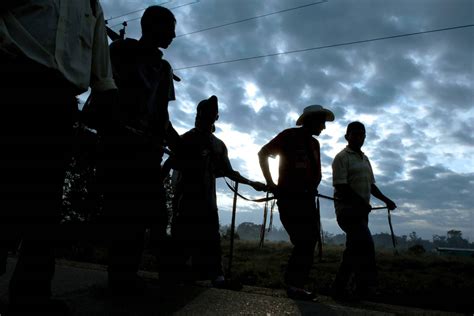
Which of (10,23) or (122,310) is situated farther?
(122,310)

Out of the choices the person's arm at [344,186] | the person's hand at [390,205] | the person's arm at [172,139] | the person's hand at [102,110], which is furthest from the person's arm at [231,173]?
the person's hand at [390,205]

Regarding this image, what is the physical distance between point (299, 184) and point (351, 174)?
93 cm

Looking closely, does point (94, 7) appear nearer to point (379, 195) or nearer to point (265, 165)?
point (265, 165)

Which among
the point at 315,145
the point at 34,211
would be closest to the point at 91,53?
the point at 34,211

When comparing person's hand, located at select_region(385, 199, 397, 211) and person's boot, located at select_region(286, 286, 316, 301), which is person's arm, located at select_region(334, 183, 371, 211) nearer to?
person's hand, located at select_region(385, 199, 397, 211)

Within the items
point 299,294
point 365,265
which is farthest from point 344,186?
point 299,294

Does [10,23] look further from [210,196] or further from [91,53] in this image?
[210,196]

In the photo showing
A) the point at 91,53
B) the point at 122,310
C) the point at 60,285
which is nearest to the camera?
the point at 91,53

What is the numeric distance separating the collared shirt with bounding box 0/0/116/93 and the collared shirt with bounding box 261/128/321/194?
228 centimetres

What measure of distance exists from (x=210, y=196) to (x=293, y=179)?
0.90 metres

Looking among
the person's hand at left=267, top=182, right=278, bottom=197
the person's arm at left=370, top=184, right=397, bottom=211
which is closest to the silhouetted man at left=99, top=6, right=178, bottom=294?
the person's hand at left=267, top=182, right=278, bottom=197

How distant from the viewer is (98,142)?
2.73 meters

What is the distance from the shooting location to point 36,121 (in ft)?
5.66

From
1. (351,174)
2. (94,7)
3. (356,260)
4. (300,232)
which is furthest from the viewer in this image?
(351,174)
